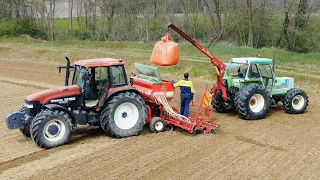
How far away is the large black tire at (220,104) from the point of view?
1254 centimetres

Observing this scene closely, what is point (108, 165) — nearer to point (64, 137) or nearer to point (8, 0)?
point (64, 137)

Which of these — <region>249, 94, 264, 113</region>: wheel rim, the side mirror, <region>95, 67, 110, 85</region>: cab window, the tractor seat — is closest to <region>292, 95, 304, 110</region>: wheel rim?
<region>249, 94, 264, 113</region>: wheel rim

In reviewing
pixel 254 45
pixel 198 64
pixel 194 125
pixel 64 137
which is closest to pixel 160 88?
pixel 194 125

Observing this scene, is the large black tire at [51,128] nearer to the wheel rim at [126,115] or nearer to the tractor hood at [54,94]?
the tractor hood at [54,94]

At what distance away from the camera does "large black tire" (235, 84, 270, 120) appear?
11.5 m

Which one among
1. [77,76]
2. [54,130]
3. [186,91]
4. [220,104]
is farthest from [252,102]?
[54,130]

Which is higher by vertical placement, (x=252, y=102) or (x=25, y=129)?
(x=252, y=102)

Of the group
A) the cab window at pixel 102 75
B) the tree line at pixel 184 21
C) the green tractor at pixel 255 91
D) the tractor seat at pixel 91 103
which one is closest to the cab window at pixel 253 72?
the green tractor at pixel 255 91

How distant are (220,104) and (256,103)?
1.20 metres

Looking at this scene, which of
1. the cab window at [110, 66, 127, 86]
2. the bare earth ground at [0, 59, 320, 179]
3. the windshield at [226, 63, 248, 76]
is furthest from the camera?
the windshield at [226, 63, 248, 76]

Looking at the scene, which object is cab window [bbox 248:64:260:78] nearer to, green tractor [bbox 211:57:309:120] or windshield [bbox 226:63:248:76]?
green tractor [bbox 211:57:309:120]

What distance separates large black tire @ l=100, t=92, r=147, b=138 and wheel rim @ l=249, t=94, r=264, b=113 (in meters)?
3.58

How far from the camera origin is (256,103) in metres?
11.9

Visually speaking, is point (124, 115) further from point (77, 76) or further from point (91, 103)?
point (77, 76)
